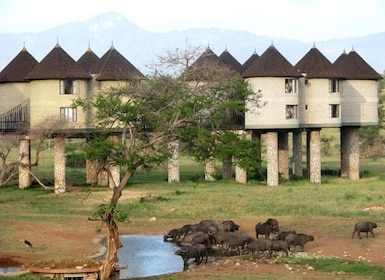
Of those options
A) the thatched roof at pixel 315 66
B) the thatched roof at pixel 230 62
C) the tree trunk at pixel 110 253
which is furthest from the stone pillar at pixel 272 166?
the tree trunk at pixel 110 253

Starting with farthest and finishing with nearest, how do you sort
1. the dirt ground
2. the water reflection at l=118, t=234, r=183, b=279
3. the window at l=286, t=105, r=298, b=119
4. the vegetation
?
the window at l=286, t=105, r=298, b=119 → the vegetation → the water reflection at l=118, t=234, r=183, b=279 → the dirt ground

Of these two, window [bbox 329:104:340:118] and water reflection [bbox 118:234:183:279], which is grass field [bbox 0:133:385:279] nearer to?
water reflection [bbox 118:234:183:279]

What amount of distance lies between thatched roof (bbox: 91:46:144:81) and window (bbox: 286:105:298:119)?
9.92 metres

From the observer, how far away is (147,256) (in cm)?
3678

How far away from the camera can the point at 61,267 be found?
101 feet

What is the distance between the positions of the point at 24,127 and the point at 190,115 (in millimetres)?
28272

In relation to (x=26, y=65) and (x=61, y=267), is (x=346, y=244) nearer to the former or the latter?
(x=61, y=267)

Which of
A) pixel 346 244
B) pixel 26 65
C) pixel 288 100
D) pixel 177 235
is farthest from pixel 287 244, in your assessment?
pixel 26 65

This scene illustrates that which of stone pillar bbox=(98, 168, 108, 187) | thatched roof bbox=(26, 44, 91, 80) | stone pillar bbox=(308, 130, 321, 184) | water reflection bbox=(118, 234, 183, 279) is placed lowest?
water reflection bbox=(118, 234, 183, 279)

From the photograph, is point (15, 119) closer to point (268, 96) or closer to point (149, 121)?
point (268, 96)

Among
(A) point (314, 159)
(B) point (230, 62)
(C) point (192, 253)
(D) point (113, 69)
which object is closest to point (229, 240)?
(C) point (192, 253)

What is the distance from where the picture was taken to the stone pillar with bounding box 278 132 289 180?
68.1 m

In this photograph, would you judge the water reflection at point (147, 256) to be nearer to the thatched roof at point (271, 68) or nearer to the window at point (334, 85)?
the thatched roof at point (271, 68)

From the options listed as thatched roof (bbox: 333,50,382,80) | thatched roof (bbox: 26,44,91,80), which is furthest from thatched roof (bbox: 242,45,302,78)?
thatched roof (bbox: 26,44,91,80)
